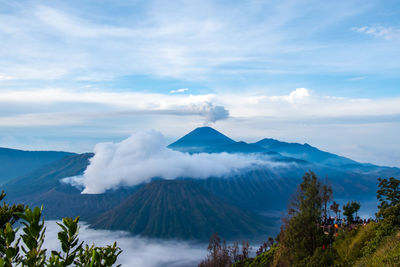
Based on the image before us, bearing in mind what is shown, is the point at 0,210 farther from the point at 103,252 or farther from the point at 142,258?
the point at 142,258

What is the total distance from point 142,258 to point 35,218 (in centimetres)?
19754

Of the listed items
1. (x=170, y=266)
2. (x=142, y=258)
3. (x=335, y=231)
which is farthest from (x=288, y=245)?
(x=142, y=258)

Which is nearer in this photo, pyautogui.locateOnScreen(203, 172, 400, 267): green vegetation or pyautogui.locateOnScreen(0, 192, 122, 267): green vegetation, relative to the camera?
pyautogui.locateOnScreen(0, 192, 122, 267): green vegetation

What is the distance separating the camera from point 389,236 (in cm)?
2505

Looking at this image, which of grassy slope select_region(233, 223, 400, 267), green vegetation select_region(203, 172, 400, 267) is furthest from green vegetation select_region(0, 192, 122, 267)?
green vegetation select_region(203, 172, 400, 267)

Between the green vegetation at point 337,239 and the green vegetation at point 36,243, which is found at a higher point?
the green vegetation at point 36,243

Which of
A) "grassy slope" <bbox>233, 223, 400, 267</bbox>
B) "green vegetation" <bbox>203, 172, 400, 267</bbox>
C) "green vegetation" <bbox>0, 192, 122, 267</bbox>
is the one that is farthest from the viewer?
"green vegetation" <bbox>203, 172, 400, 267</bbox>

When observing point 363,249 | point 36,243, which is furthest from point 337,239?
point 36,243

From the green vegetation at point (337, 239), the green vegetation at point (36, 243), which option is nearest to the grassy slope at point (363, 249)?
the green vegetation at point (337, 239)

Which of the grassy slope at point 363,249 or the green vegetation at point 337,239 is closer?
the grassy slope at point 363,249

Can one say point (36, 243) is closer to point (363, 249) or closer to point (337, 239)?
point (363, 249)

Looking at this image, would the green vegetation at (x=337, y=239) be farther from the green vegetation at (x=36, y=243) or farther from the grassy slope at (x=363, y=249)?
the green vegetation at (x=36, y=243)

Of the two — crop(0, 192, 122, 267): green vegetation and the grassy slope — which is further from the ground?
crop(0, 192, 122, 267): green vegetation

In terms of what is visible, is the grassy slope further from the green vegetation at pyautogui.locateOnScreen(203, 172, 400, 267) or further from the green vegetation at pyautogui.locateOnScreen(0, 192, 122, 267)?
the green vegetation at pyautogui.locateOnScreen(0, 192, 122, 267)
